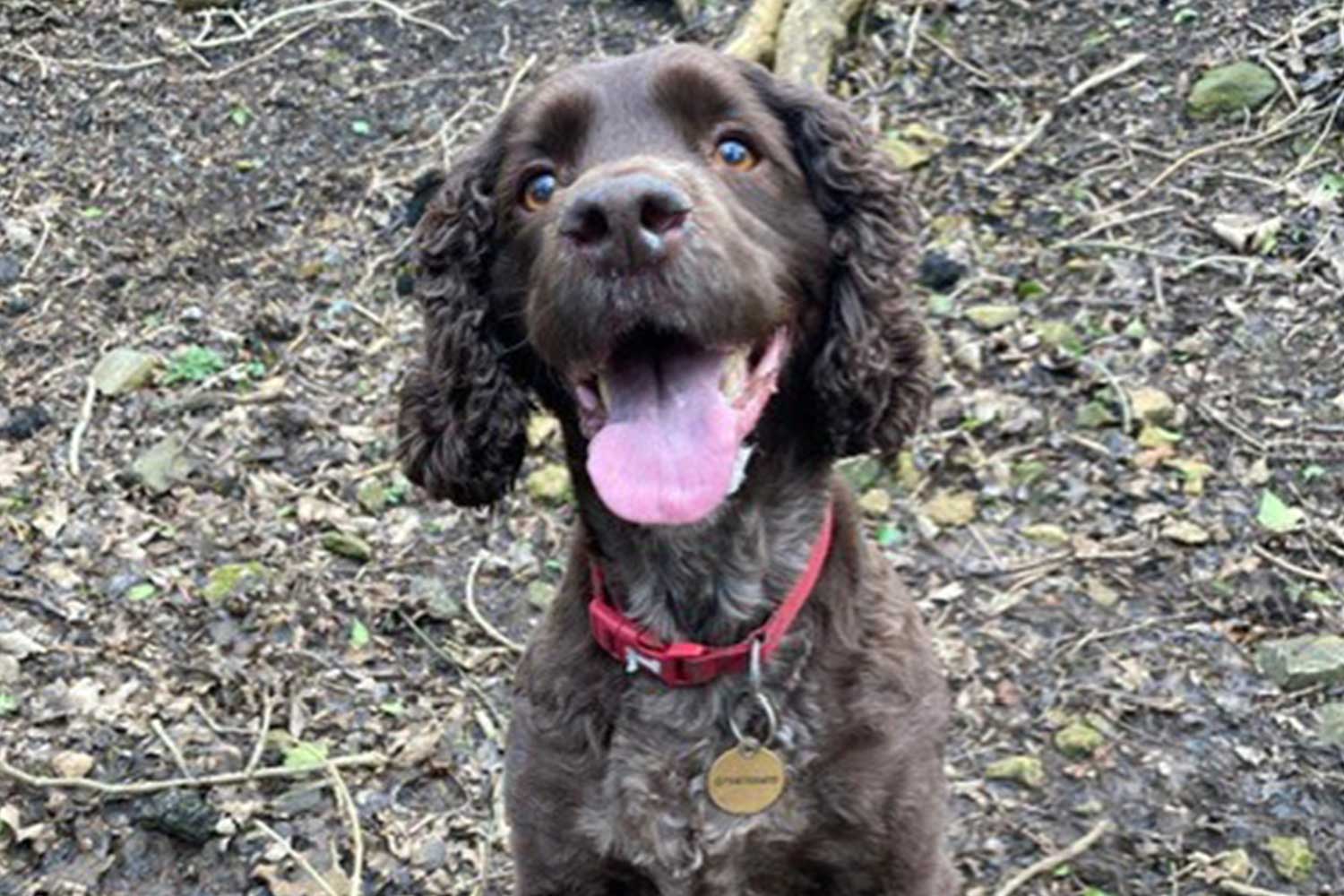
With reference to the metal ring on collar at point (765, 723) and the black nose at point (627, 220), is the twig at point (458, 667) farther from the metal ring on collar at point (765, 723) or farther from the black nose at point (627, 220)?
the black nose at point (627, 220)

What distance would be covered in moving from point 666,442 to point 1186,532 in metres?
2.40

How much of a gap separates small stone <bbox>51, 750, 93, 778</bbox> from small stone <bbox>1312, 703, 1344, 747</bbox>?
300 centimetres

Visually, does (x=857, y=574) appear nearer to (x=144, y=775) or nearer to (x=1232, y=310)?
(x=144, y=775)

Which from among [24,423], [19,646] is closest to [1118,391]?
[19,646]

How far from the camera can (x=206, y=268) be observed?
620cm

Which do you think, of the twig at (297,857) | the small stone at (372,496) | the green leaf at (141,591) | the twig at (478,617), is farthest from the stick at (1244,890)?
the green leaf at (141,591)

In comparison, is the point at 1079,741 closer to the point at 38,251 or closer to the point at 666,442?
the point at 666,442

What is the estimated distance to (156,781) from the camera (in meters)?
4.40

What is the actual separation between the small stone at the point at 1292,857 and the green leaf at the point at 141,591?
298 cm

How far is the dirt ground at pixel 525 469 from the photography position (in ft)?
14.1

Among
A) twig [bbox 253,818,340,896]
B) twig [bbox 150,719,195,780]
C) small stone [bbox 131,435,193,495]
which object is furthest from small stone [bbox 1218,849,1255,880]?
small stone [bbox 131,435,193,495]

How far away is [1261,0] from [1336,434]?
7.29 ft

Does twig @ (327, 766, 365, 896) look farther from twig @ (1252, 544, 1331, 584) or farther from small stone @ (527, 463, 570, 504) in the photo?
twig @ (1252, 544, 1331, 584)

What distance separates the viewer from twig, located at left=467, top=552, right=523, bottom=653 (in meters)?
4.85
